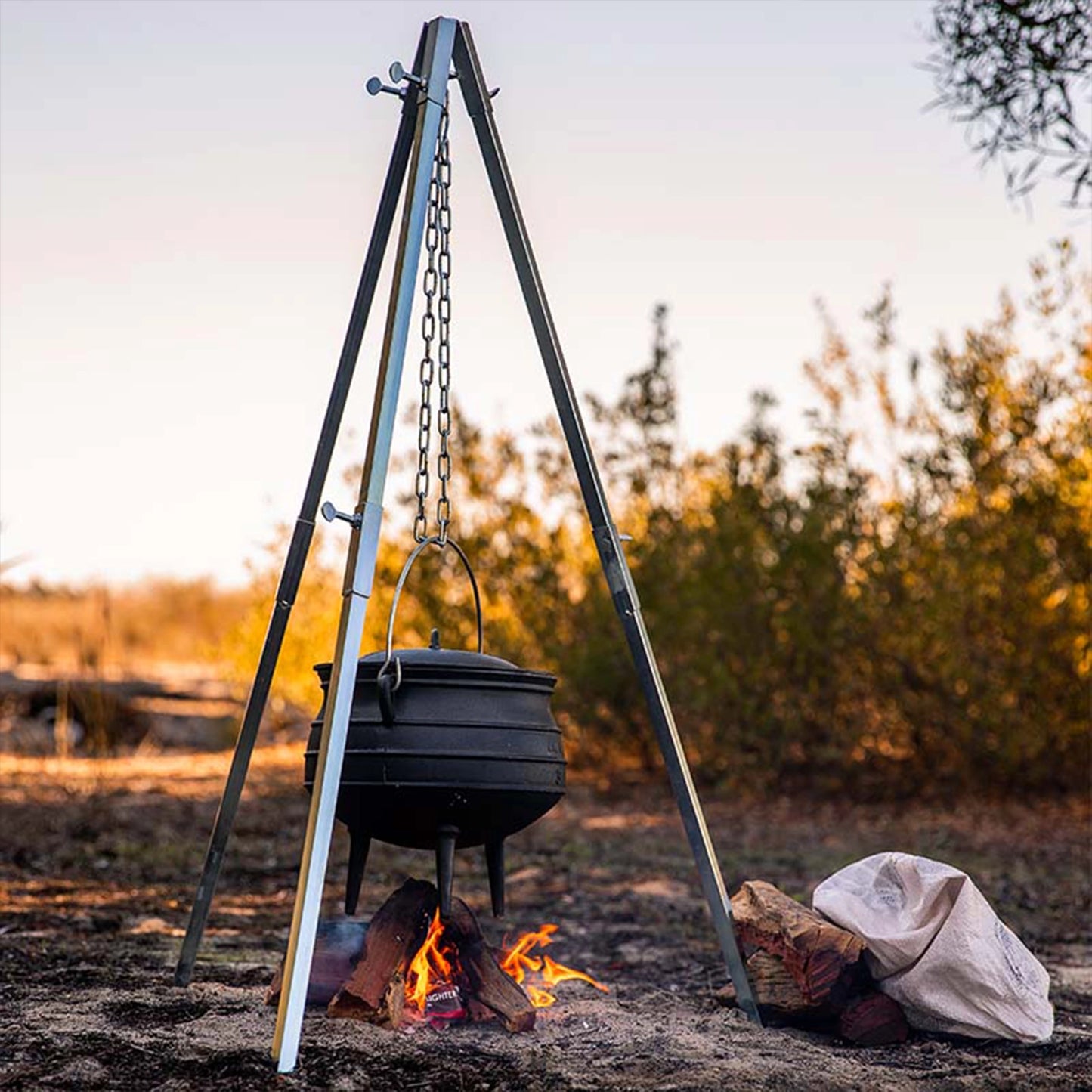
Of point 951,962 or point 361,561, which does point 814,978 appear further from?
point 361,561

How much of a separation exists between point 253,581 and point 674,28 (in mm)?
5851

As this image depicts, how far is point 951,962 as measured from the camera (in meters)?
3.40

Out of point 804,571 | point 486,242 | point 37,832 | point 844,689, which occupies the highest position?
point 486,242

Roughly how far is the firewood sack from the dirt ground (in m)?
0.06

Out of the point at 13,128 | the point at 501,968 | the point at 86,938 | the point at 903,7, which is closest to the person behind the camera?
the point at 501,968

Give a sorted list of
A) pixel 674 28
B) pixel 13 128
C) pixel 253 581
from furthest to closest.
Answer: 1. pixel 253 581
2. pixel 13 128
3. pixel 674 28

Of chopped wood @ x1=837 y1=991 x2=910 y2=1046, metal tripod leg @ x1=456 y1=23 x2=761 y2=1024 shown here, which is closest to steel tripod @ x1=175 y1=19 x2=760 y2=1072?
metal tripod leg @ x1=456 y1=23 x2=761 y2=1024

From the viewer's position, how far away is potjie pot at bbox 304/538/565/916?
10.8 ft

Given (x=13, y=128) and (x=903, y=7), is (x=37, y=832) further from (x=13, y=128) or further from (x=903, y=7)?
(x=903, y=7)

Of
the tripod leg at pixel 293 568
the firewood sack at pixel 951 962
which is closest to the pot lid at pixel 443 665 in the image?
the tripod leg at pixel 293 568

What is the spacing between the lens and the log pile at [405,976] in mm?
3402

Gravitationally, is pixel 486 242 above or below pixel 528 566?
above

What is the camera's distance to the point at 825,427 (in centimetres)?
907

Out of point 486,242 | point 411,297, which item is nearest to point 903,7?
point 486,242
